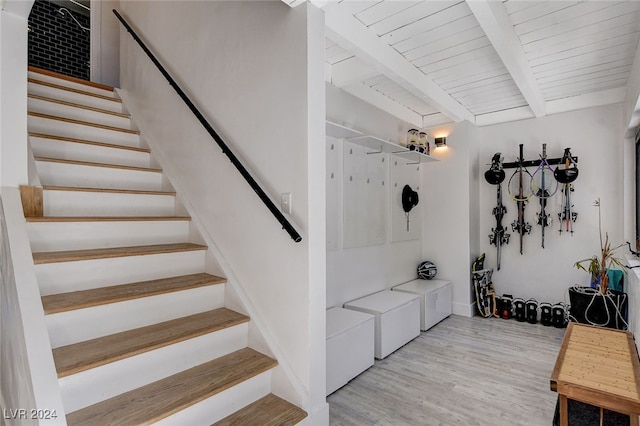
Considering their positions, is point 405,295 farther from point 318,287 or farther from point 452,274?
point 318,287

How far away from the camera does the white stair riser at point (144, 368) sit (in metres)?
1.46

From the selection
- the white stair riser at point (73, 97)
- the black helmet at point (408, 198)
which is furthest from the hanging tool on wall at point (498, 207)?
the white stair riser at point (73, 97)

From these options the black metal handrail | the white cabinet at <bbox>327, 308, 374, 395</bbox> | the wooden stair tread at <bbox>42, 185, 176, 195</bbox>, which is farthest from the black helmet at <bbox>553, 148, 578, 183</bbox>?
the wooden stair tread at <bbox>42, 185, 176, 195</bbox>

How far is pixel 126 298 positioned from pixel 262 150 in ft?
3.79

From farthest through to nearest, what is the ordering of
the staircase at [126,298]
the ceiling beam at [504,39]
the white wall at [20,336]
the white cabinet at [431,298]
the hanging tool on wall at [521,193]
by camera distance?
the hanging tool on wall at [521,193] < the white cabinet at [431,298] < the ceiling beam at [504,39] < the staircase at [126,298] < the white wall at [20,336]

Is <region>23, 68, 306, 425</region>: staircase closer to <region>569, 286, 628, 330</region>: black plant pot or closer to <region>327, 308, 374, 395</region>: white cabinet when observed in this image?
<region>327, 308, 374, 395</region>: white cabinet

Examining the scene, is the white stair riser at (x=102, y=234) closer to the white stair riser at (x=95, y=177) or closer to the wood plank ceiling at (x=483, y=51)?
the white stair riser at (x=95, y=177)

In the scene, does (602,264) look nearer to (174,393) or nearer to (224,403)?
(224,403)

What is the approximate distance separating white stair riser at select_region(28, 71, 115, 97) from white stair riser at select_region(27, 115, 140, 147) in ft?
2.52

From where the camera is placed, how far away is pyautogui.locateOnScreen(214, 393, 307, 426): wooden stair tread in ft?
5.60

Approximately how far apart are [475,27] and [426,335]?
10.3 ft

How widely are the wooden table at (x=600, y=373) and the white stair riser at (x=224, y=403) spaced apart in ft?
5.09

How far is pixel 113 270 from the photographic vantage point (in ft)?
6.75

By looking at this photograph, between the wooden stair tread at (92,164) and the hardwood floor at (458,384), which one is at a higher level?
the wooden stair tread at (92,164)
